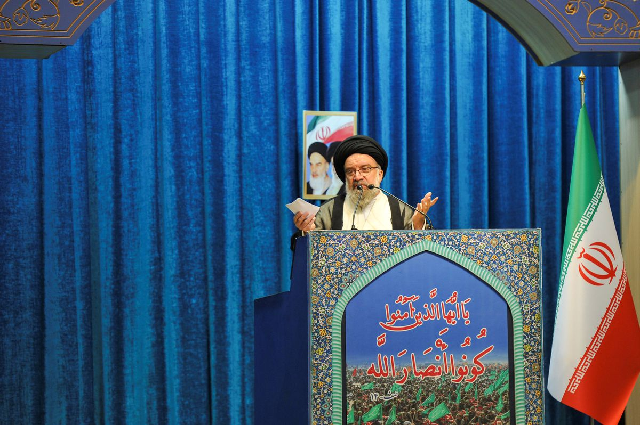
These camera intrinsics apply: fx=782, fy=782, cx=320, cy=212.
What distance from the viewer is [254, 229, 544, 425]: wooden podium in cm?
212

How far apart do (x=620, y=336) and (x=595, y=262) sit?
32cm

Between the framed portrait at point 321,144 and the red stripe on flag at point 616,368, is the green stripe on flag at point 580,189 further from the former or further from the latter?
the framed portrait at point 321,144

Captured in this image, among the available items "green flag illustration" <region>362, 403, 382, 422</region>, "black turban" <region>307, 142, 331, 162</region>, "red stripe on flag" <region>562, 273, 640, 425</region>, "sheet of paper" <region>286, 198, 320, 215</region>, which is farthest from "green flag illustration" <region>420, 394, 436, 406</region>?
"black turban" <region>307, 142, 331, 162</region>

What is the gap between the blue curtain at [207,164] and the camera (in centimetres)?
416

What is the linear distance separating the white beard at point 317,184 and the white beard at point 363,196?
119 cm

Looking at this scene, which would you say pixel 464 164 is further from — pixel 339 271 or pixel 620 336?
pixel 339 271

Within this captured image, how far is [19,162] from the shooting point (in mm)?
4145

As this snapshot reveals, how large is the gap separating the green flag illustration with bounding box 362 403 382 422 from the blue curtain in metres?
2.30

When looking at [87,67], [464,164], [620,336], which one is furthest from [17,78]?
[620,336]

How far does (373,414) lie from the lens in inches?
83.6

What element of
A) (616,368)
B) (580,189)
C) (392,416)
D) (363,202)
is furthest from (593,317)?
(392,416)

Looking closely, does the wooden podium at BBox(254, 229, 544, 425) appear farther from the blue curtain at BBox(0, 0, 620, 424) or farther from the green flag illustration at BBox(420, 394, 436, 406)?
the blue curtain at BBox(0, 0, 620, 424)

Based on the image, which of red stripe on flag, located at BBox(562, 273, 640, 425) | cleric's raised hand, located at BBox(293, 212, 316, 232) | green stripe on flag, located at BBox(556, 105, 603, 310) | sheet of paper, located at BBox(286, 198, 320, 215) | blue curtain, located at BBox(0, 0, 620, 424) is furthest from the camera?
blue curtain, located at BBox(0, 0, 620, 424)

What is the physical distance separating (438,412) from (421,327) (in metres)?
0.23
